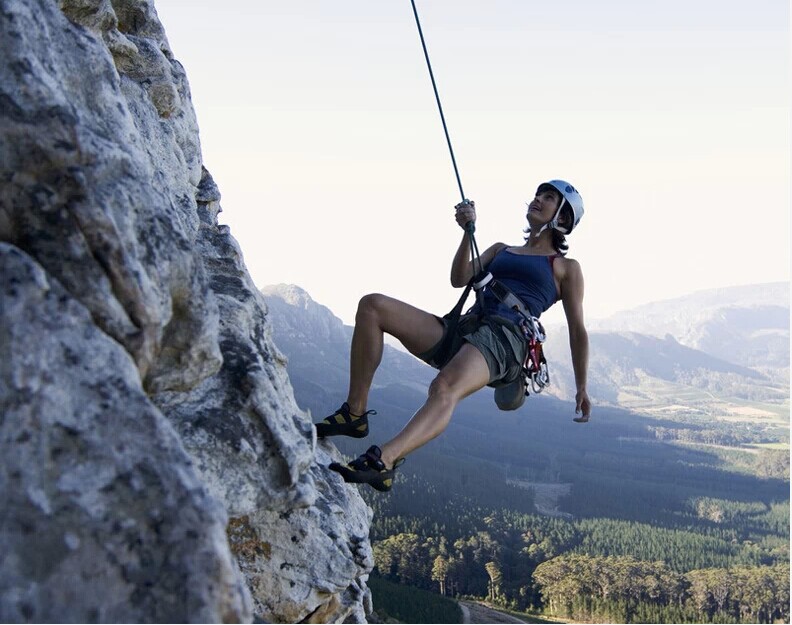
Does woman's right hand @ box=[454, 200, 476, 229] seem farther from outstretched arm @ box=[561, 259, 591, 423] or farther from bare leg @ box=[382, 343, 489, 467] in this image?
bare leg @ box=[382, 343, 489, 467]

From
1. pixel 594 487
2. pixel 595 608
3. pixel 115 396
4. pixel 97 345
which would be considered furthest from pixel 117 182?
pixel 594 487

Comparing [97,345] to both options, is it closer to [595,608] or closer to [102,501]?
[102,501]

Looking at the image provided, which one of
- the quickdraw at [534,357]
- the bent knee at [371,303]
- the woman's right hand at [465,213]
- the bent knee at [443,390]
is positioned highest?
the woman's right hand at [465,213]

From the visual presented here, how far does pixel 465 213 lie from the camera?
796 cm

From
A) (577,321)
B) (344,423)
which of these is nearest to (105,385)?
(344,423)

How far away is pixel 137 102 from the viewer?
27.1 feet

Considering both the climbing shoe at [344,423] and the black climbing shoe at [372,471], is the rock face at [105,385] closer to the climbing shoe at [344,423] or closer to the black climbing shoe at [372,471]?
the black climbing shoe at [372,471]

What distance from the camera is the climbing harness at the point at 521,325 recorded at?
772cm

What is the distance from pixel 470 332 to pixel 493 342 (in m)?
0.27

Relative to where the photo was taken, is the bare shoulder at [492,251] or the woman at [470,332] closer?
the woman at [470,332]

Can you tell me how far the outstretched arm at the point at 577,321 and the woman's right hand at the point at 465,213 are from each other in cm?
118

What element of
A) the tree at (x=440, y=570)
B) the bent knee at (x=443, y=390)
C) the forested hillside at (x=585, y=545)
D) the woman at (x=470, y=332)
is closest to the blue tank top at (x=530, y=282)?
the woman at (x=470, y=332)

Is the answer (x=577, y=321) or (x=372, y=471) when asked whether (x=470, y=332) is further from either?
(x=372, y=471)

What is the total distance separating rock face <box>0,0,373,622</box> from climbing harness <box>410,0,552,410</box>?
2.11 meters
